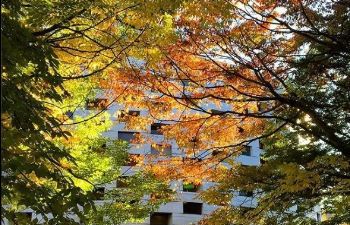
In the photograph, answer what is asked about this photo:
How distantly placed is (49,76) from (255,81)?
4.96m

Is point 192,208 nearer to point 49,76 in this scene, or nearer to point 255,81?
point 255,81

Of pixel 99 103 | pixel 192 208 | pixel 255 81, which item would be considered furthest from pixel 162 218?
pixel 255 81

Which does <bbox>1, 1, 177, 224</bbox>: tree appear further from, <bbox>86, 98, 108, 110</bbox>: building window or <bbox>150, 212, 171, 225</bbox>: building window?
<bbox>150, 212, 171, 225</bbox>: building window

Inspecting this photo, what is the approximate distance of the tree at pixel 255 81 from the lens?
838 cm

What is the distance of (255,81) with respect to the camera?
8344 millimetres

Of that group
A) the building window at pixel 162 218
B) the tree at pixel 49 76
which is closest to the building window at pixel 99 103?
the tree at pixel 49 76

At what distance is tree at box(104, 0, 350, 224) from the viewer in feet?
27.5

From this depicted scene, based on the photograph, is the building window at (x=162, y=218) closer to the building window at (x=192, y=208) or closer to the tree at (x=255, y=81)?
the building window at (x=192, y=208)

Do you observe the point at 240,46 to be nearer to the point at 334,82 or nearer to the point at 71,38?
the point at 334,82

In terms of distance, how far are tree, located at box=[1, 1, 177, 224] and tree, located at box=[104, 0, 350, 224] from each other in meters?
0.96

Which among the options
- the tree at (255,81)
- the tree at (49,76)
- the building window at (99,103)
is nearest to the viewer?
the tree at (49,76)

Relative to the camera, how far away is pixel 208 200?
10.8 m

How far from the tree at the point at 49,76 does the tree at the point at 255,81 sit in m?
0.96

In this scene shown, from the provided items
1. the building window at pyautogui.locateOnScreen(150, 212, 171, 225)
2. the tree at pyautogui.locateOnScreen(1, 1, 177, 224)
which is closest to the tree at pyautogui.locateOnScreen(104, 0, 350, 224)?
the tree at pyautogui.locateOnScreen(1, 1, 177, 224)
